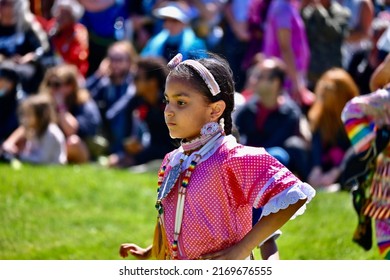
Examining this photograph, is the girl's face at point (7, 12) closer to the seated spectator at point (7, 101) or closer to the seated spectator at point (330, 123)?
the seated spectator at point (7, 101)

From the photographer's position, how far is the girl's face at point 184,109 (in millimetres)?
4523

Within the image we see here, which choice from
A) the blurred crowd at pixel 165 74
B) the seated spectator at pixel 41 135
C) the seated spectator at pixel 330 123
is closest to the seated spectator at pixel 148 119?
the blurred crowd at pixel 165 74

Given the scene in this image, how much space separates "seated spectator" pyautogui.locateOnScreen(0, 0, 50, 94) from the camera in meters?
11.4

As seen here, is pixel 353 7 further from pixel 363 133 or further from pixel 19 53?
pixel 363 133

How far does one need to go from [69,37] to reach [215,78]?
→ 7.51 m

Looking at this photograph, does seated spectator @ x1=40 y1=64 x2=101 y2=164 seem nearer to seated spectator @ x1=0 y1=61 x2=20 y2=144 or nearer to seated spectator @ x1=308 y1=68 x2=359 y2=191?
seated spectator @ x1=0 y1=61 x2=20 y2=144

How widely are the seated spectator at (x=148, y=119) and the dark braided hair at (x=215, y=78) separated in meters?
5.62

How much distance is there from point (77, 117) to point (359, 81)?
292cm

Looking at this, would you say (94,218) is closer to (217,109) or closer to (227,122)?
(227,122)

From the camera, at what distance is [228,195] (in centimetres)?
447

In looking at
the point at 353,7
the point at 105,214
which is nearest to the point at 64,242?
the point at 105,214

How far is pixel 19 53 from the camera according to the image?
1142 centimetres

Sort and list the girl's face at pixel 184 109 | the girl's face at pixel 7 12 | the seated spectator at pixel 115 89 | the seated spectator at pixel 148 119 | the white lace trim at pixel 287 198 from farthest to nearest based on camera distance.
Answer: the girl's face at pixel 7 12, the seated spectator at pixel 115 89, the seated spectator at pixel 148 119, the girl's face at pixel 184 109, the white lace trim at pixel 287 198

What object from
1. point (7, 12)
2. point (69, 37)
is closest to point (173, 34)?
point (69, 37)
